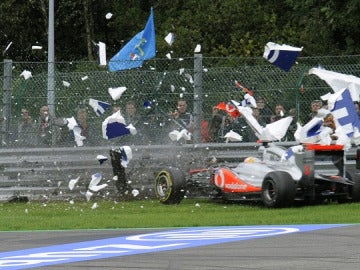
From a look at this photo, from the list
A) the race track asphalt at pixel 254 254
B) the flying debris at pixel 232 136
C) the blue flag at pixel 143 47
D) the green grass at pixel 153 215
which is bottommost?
the green grass at pixel 153 215

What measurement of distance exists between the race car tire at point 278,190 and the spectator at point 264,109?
7.92 feet

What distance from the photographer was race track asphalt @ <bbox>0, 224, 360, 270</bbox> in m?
10.2

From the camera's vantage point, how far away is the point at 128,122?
1977 cm

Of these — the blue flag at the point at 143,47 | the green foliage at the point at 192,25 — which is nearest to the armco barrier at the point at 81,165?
the blue flag at the point at 143,47

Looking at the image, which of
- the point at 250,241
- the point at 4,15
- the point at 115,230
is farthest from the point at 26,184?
the point at 4,15

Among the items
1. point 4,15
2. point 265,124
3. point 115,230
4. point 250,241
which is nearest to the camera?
point 250,241

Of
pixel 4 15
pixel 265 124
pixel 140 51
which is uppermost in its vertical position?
pixel 4 15

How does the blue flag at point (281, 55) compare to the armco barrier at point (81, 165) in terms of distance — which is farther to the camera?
the armco barrier at point (81, 165)

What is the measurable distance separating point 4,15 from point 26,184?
2615 centimetres

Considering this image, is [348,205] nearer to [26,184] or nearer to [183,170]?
[183,170]

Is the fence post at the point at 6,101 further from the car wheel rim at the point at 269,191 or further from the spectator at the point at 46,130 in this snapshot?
the car wheel rim at the point at 269,191

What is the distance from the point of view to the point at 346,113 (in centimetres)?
1845

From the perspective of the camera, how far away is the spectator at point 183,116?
1972 centimetres

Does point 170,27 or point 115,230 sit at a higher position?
point 170,27
